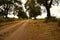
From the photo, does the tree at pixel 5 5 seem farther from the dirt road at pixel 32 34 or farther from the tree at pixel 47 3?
the dirt road at pixel 32 34

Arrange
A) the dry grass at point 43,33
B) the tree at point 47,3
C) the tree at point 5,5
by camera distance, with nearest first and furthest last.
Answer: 1. the dry grass at point 43,33
2. the tree at point 47,3
3. the tree at point 5,5

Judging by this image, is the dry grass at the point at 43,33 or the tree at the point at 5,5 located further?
the tree at the point at 5,5

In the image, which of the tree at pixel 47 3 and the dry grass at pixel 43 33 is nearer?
the dry grass at pixel 43 33

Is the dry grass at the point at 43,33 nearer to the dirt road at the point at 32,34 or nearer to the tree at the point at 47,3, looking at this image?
the dirt road at the point at 32,34

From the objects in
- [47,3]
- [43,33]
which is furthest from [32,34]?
[47,3]

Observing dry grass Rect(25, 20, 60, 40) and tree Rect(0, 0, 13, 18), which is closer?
dry grass Rect(25, 20, 60, 40)

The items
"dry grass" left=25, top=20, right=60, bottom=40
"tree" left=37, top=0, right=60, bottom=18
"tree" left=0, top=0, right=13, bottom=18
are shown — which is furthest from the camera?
"tree" left=0, top=0, right=13, bottom=18

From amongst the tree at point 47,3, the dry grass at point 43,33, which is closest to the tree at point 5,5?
the tree at point 47,3

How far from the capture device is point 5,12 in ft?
180

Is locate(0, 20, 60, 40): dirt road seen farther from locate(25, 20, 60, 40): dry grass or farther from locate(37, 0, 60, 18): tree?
locate(37, 0, 60, 18): tree

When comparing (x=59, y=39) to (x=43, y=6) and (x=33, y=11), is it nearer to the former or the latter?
(x=43, y=6)

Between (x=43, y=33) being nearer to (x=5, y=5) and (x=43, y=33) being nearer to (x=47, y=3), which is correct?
(x=47, y=3)

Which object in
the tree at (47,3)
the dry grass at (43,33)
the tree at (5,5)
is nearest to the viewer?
the dry grass at (43,33)

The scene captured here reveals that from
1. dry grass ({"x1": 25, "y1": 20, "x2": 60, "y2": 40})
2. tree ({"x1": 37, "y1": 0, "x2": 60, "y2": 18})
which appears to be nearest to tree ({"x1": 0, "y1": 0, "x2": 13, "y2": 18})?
tree ({"x1": 37, "y1": 0, "x2": 60, "y2": 18})
